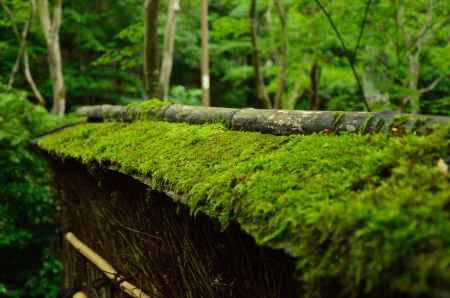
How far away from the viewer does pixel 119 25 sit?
1758 centimetres

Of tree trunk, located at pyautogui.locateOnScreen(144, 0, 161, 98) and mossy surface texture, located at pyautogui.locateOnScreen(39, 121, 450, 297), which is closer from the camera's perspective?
mossy surface texture, located at pyautogui.locateOnScreen(39, 121, 450, 297)

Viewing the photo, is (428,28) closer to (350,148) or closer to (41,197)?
(350,148)

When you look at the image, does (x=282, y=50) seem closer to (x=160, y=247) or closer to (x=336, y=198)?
(x=160, y=247)

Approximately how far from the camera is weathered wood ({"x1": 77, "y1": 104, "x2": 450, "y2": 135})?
6.23ft

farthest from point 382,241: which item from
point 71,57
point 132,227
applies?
point 71,57

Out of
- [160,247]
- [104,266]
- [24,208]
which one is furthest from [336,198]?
[24,208]

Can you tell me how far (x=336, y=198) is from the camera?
1449 millimetres

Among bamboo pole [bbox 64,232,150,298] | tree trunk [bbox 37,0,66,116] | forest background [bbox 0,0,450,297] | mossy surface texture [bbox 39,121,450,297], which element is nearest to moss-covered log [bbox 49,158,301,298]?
bamboo pole [bbox 64,232,150,298]

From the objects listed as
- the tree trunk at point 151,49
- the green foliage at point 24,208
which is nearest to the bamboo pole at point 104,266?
the tree trunk at point 151,49

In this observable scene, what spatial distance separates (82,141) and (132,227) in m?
1.28

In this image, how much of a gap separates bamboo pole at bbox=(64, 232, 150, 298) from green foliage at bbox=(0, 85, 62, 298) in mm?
2687

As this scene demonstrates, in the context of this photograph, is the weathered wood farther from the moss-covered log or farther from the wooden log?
the moss-covered log

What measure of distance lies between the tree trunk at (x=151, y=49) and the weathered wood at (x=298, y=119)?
8.43 ft

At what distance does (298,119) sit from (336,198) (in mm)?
1008
